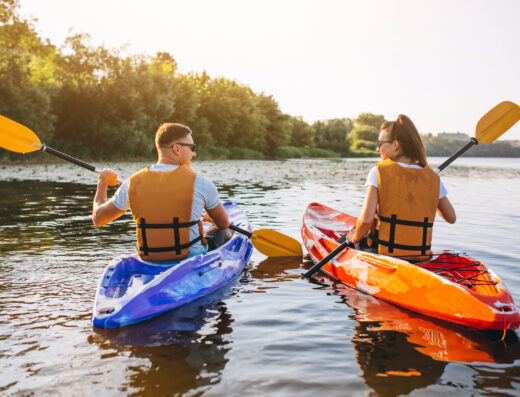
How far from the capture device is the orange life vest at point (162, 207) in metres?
3.96

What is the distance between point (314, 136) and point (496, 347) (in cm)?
6941

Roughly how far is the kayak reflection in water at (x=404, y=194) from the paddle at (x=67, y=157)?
182 cm

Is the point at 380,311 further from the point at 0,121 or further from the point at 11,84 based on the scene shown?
the point at 11,84

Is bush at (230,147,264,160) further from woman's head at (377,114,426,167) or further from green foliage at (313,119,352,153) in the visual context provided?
woman's head at (377,114,426,167)

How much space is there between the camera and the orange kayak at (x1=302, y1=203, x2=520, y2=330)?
3.41m

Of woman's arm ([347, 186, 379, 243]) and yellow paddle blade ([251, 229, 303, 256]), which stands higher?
woman's arm ([347, 186, 379, 243])

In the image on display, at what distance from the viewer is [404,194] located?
162 inches

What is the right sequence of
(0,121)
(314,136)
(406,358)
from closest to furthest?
(406,358), (0,121), (314,136)

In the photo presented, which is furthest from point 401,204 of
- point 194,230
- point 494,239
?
point 494,239

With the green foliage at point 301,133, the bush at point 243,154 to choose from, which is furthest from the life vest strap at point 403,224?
the green foliage at point 301,133

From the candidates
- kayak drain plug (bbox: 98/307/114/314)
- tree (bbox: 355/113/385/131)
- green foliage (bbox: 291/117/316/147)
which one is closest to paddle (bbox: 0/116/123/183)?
kayak drain plug (bbox: 98/307/114/314)

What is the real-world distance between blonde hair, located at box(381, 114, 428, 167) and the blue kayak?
2.03 metres

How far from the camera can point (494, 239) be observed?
25.1 feet

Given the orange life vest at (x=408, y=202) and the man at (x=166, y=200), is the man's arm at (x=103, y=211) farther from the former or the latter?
the orange life vest at (x=408, y=202)
